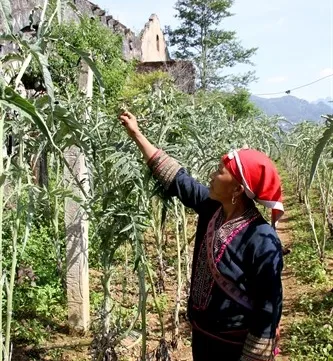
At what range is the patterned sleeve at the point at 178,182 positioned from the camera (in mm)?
2105

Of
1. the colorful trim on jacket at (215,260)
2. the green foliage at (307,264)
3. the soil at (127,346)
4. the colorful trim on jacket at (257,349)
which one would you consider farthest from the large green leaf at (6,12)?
the green foliage at (307,264)

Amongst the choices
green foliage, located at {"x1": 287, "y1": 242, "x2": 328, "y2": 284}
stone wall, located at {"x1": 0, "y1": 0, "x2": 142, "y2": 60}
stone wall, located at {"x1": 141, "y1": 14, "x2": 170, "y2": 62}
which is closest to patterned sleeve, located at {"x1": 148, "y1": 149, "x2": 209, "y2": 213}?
stone wall, located at {"x1": 0, "y1": 0, "x2": 142, "y2": 60}

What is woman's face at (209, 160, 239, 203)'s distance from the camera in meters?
1.82

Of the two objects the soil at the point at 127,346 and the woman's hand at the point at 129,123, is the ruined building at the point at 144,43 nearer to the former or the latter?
the soil at the point at 127,346

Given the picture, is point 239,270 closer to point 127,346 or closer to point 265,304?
point 265,304

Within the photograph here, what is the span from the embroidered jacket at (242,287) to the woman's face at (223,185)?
0.31 ft

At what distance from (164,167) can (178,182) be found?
3.3 inches

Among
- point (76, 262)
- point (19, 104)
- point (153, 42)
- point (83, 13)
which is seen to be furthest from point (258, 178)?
point (153, 42)

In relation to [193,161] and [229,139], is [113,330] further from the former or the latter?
[229,139]

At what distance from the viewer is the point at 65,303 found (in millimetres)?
4215

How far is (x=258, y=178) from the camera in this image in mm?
1764

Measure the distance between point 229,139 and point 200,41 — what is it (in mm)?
25685

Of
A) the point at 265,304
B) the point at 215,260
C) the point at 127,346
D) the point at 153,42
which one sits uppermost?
the point at 153,42

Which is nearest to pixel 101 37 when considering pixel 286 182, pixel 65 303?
pixel 286 182
